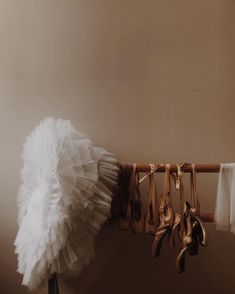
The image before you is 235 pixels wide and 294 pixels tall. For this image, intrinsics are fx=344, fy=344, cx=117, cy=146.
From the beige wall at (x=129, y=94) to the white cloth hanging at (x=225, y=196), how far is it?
16cm

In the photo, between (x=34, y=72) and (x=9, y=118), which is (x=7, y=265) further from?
(x=34, y=72)

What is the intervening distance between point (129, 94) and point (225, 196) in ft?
1.49

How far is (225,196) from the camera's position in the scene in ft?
3.24

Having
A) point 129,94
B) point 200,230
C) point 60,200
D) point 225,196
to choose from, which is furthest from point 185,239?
point 129,94

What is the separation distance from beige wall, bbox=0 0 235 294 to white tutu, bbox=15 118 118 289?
0.67 ft

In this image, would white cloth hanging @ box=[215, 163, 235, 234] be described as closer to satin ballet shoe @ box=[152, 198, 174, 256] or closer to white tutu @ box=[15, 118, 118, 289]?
satin ballet shoe @ box=[152, 198, 174, 256]

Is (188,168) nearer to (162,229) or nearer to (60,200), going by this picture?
(162,229)

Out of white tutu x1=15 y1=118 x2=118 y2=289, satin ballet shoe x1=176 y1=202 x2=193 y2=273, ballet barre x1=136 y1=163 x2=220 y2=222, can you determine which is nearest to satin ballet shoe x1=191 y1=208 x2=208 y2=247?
satin ballet shoe x1=176 y1=202 x2=193 y2=273

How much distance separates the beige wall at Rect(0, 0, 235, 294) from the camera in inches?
45.4

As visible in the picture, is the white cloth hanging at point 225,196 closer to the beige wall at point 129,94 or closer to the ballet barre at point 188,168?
the ballet barre at point 188,168

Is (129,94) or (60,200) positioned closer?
(60,200)

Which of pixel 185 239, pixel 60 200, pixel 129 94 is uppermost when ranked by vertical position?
pixel 129 94

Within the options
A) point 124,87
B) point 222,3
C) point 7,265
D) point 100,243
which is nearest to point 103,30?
point 124,87

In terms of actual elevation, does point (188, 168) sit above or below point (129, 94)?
below
